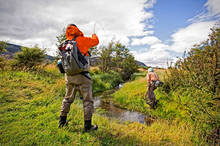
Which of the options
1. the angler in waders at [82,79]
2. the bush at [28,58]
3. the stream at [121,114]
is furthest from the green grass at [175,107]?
the bush at [28,58]

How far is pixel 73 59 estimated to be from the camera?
2.84 metres

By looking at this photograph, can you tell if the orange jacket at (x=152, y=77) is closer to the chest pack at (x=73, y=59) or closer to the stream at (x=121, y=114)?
the stream at (x=121, y=114)

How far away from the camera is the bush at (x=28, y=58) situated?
11.6 m

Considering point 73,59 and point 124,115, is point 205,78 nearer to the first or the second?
point 73,59

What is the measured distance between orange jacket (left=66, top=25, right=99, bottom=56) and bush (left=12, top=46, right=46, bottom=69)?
1041cm

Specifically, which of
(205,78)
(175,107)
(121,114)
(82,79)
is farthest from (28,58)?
(205,78)

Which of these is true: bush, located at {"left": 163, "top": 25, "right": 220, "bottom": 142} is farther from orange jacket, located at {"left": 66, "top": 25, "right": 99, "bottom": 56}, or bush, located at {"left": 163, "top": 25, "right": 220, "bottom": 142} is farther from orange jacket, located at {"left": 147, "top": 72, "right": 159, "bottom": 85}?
orange jacket, located at {"left": 147, "top": 72, "right": 159, "bottom": 85}

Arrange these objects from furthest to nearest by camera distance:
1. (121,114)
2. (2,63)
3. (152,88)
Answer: (2,63)
(152,88)
(121,114)

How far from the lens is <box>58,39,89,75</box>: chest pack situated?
2848 mm

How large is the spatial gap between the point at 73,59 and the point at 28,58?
11952 millimetres

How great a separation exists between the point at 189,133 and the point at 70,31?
453cm

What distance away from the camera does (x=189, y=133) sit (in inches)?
140

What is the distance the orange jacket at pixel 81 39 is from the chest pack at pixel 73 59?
6.0 inches

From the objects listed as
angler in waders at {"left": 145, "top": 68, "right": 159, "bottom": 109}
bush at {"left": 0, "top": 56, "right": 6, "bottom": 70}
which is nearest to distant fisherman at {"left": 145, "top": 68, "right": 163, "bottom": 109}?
angler in waders at {"left": 145, "top": 68, "right": 159, "bottom": 109}
